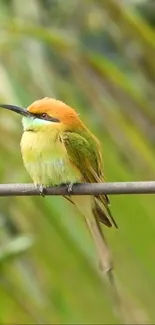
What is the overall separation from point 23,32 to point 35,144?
36 centimetres

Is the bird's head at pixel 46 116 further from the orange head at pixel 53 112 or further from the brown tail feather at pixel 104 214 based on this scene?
the brown tail feather at pixel 104 214

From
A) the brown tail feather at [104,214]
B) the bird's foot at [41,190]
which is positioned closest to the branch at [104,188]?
the bird's foot at [41,190]

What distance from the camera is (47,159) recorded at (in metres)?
1.04

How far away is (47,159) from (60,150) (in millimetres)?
19

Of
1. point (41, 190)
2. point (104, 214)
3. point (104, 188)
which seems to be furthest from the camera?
point (104, 214)

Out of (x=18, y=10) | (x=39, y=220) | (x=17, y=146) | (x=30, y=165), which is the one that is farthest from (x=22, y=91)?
(x=18, y=10)

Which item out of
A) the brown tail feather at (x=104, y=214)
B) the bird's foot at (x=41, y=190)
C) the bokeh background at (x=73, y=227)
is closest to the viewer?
the bird's foot at (x=41, y=190)

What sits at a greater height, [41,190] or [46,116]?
[46,116]

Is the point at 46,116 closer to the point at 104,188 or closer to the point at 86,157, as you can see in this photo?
the point at 86,157

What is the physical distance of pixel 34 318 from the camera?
134 centimetres

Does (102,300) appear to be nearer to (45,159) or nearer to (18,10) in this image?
(45,159)

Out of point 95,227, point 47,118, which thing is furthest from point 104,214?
point 47,118

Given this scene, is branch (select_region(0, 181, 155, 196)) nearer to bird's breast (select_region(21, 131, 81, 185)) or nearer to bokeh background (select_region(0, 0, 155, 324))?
bird's breast (select_region(21, 131, 81, 185))

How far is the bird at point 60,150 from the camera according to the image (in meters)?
1.03
